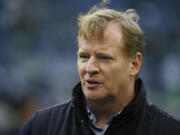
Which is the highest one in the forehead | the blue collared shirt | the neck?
the forehead

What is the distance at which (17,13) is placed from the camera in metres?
8.20

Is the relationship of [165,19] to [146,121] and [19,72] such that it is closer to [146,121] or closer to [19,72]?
[19,72]

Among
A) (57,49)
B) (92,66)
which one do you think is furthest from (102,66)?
(57,49)

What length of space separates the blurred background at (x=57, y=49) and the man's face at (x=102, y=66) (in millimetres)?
4867

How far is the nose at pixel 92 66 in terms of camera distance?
247 cm

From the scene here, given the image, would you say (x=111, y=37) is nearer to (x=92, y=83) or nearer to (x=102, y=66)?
(x=102, y=66)

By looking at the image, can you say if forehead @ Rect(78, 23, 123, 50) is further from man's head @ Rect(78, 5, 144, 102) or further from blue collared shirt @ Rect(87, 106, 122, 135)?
blue collared shirt @ Rect(87, 106, 122, 135)

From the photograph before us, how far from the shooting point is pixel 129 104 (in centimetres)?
251

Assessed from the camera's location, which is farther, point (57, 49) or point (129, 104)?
point (57, 49)

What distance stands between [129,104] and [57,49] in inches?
231

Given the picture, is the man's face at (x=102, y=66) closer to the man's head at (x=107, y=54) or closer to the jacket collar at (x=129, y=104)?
the man's head at (x=107, y=54)

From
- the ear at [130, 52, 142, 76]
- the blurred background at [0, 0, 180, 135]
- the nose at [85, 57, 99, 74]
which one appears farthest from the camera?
the blurred background at [0, 0, 180, 135]

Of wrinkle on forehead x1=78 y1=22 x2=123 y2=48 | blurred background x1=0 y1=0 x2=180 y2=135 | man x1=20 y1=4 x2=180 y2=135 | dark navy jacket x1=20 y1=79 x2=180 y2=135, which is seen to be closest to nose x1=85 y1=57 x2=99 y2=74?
man x1=20 y1=4 x2=180 y2=135

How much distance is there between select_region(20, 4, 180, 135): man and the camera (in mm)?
2486
